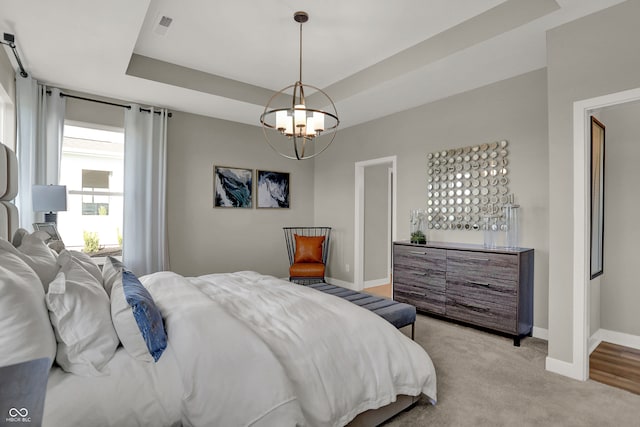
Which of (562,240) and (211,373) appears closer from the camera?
(211,373)

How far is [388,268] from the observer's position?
5941 millimetres

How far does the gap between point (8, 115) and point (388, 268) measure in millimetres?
5435

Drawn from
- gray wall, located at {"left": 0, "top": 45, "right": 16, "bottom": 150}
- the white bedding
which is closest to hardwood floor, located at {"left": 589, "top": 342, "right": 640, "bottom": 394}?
the white bedding

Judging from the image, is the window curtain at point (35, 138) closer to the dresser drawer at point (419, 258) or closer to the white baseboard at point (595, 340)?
the dresser drawer at point (419, 258)

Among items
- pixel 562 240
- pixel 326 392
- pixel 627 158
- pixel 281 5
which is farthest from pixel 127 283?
pixel 627 158

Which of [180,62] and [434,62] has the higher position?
[180,62]

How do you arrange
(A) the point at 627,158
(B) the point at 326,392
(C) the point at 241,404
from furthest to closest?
(A) the point at 627,158, (B) the point at 326,392, (C) the point at 241,404

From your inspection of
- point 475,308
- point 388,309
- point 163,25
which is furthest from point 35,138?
point 475,308

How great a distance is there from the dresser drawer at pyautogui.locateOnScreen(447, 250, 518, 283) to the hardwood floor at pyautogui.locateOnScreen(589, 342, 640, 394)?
0.87 metres

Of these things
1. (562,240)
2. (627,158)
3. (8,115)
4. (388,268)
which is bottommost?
(388,268)

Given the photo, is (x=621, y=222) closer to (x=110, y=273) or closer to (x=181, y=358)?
(x=181, y=358)

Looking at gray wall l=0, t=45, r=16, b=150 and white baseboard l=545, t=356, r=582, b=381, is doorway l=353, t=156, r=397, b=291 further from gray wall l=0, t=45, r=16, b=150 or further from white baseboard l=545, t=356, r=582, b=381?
gray wall l=0, t=45, r=16, b=150

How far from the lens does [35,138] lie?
139 inches

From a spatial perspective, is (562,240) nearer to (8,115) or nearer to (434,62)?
(434,62)
